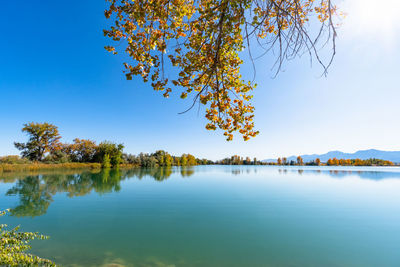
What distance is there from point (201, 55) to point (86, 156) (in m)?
35.4

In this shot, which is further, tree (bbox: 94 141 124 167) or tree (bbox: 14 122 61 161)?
tree (bbox: 94 141 124 167)

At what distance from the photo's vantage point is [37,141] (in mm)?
24344

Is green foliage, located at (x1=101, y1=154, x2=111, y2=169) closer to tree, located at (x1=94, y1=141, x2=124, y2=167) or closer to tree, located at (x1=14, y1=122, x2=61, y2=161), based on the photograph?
tree, located at (x1=94, y1=141, x2=124, y2=167)

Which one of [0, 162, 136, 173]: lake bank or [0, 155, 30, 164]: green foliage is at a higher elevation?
[0, 155, 30, 164]: green foliage

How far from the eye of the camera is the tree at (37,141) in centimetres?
2397

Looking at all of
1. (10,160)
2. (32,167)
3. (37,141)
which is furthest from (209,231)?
(37,141)

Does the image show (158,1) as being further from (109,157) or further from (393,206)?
(109,157)

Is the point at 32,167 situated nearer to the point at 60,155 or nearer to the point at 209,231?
the point at 60,155

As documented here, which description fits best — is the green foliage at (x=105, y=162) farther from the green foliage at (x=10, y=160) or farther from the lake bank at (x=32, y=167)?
the green foliage at (x=10, y=160)

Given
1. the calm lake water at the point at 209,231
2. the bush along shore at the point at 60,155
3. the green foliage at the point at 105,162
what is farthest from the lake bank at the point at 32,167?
the calm lake water at the point at 209,231

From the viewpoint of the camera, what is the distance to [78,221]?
4.59 metres

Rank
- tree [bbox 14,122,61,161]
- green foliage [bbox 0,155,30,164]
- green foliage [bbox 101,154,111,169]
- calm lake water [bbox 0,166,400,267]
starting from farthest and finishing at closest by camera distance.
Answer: green foliage [bbox 101,154,111,169] < tree [bbox 14,122,61,161] < green foliage [bbox 0,155,30,164] < calm lake water [bbox 0,166,400,267]

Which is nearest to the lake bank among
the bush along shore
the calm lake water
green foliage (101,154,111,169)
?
the bush along shore

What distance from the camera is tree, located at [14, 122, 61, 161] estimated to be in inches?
944
